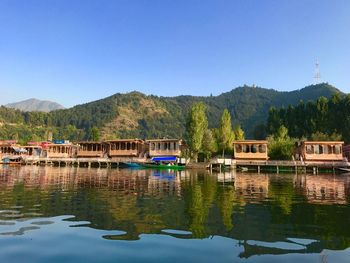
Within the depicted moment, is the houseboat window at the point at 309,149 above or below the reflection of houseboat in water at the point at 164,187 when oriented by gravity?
above

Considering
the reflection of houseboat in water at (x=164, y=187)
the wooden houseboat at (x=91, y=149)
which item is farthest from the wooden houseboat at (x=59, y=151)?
the reflection of houseboat in water at (x=164, y=187)

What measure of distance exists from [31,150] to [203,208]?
265 feet

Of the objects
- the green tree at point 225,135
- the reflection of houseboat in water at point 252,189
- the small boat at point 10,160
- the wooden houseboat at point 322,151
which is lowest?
the reflection of houseboat in water at point 252,189

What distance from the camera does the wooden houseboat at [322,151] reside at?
59594mm

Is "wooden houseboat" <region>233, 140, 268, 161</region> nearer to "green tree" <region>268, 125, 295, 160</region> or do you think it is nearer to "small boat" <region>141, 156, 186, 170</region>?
"green tree" <region>268, 125, 295, 160</region>

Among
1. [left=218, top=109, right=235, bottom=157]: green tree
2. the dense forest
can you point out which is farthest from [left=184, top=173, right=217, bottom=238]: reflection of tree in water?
the dense forest

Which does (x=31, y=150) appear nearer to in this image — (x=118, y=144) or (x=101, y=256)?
(x=118, y=144)

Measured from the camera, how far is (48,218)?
14.0 m

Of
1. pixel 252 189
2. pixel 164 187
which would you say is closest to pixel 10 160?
pixel 164 187

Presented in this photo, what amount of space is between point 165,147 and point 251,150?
757 inches

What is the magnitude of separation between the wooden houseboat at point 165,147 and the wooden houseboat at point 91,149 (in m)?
13.5

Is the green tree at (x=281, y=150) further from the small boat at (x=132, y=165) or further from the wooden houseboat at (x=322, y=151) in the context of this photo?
the small boat at (x=132, y=165)

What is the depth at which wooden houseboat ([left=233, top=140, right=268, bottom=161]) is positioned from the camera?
62.7 meters

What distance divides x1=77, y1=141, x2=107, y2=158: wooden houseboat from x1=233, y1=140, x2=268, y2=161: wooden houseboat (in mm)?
33318
